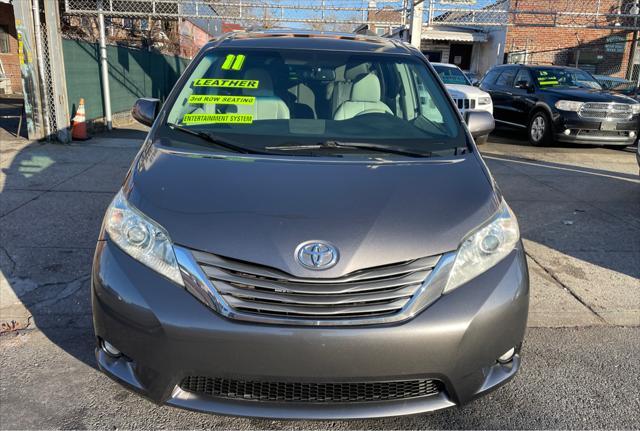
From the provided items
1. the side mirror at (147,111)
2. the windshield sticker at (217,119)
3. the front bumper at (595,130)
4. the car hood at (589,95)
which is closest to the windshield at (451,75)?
the car hood at (589,95)

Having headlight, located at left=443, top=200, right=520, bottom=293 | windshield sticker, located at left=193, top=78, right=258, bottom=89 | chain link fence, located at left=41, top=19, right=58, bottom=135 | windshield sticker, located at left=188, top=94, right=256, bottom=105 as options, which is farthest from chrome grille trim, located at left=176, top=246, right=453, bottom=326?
chain link fence, located at left=41, top=19, right=58, bottom=135

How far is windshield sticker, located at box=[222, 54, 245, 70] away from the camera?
140 inches

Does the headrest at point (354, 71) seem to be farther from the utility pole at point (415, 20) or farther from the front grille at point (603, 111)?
the utility pole at point (415, 20)

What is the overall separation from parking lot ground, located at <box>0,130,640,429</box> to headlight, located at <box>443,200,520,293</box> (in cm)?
84

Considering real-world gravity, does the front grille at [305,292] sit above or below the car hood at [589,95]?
above

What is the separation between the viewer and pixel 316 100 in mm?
3482

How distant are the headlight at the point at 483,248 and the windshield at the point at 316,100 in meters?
0.71

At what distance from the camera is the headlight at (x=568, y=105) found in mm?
10602

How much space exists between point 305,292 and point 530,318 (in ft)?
7.41

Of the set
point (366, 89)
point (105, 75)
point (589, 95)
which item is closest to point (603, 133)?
point (589, 95)

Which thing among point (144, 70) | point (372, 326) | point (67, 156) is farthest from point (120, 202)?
point (144, 70)

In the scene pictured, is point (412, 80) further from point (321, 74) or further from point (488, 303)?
point (488, 303)

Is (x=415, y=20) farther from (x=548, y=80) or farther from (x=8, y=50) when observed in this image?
(x=8, y=50)

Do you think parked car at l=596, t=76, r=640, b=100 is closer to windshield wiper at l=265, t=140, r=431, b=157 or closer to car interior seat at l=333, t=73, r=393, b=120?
car interior seat at l=333, t=73, r=393, b=120
